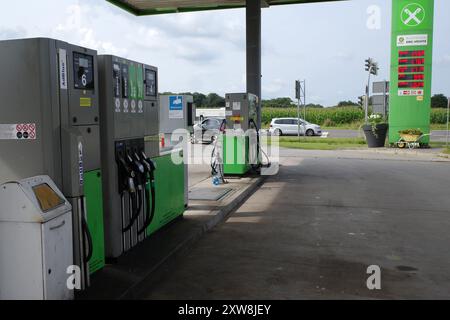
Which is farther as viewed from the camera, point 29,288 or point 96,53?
point 96,53

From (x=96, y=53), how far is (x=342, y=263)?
351cm

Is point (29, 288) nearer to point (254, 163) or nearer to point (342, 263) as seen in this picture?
point (342, 263)

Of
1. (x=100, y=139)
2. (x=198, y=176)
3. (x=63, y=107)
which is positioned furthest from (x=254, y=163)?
Result: (x=63, y=107)

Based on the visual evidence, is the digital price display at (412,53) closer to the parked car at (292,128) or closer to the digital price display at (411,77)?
the digital price display at (411,77)

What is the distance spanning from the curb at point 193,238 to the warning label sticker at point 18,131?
156 cm

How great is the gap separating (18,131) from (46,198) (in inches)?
30.5

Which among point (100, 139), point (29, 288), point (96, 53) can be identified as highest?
point (96, 53)

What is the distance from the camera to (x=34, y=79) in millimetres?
3746

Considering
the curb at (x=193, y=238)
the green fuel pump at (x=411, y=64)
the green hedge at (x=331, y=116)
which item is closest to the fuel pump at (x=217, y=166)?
the curb at (x=193, y=238)

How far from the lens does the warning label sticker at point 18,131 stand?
3.85m

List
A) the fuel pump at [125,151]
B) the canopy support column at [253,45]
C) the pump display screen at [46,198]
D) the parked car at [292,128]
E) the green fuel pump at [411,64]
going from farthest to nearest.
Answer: the parked car at [292,128] < the green fuel pump at [411,64] < the canopy support column at [253,45] < the fuel pump at [125,151] < the pump display screen at [46,198]

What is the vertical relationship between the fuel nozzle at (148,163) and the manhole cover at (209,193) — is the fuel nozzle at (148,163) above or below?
above

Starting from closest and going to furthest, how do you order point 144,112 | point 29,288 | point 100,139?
point 29,288 → point 100,139 → point 144,112

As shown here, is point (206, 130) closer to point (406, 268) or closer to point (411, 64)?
point (411, 64)
